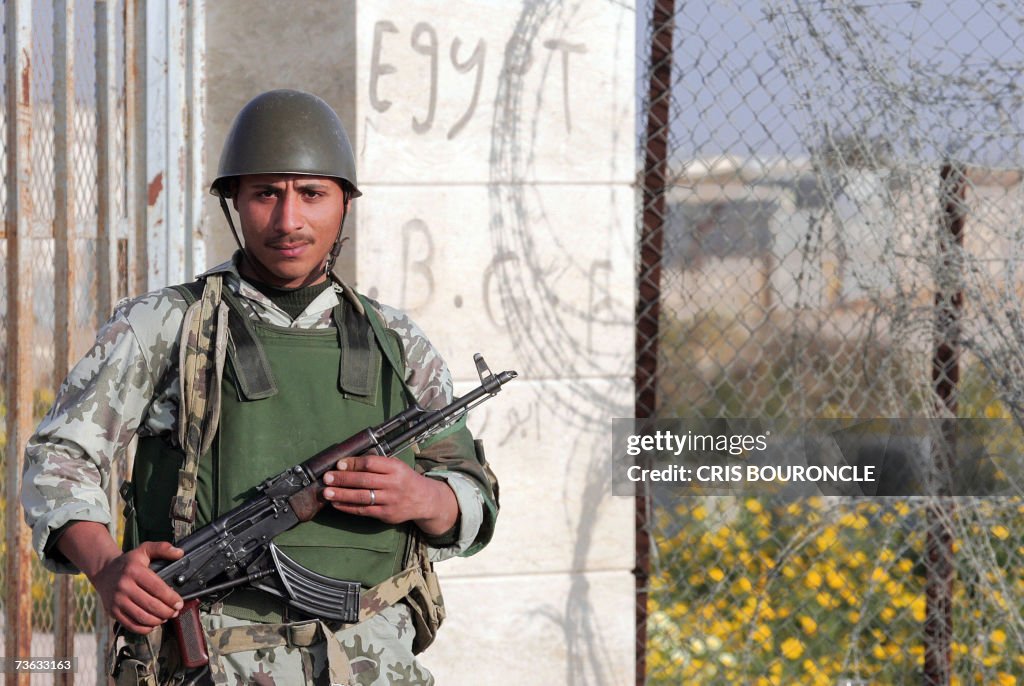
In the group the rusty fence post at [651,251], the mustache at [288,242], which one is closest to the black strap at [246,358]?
the mustache at [288,242]

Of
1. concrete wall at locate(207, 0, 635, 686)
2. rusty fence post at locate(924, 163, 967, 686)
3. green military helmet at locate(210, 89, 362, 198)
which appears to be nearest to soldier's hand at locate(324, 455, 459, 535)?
green military helmet at locate(210, 89, 362, 198)

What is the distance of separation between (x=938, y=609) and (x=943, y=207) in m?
1.22

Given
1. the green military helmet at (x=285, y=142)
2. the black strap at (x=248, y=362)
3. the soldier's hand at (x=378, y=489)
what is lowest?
the soldier's hand at (x=378, y=489)

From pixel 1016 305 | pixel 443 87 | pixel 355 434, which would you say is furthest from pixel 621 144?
pixel 355 434

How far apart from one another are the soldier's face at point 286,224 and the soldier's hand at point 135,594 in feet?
1.73

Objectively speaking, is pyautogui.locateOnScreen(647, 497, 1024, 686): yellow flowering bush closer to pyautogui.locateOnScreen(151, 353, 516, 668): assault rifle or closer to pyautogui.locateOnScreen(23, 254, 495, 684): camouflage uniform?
pyautogui.locateOnScreen(23, 254, 495, 684): camouflage uniform

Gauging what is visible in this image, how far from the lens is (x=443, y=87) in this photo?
3.18 meters

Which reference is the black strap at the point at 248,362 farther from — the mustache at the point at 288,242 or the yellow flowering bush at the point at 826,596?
the yellow flowering bush at the point at 826,596

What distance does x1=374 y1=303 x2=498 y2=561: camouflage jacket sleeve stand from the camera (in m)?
2.00

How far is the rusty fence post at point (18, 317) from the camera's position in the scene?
3027mm

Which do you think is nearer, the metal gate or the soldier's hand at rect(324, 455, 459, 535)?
the soldier's hand at rect(324, 455, 459, 535)

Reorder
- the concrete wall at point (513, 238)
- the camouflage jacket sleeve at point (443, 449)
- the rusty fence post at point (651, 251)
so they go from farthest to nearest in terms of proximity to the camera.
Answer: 1. the rusty fence post at point (651, 251)
2. the concrete wall at point (513, 238)
3. the camouflage jacket sleeve at point (443, 449)

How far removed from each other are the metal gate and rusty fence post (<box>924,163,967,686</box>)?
7.07 ft

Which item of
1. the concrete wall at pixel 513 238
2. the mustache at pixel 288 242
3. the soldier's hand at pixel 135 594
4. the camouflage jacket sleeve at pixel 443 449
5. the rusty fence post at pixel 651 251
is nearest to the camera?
the soldier's hand at pixel 135 594
